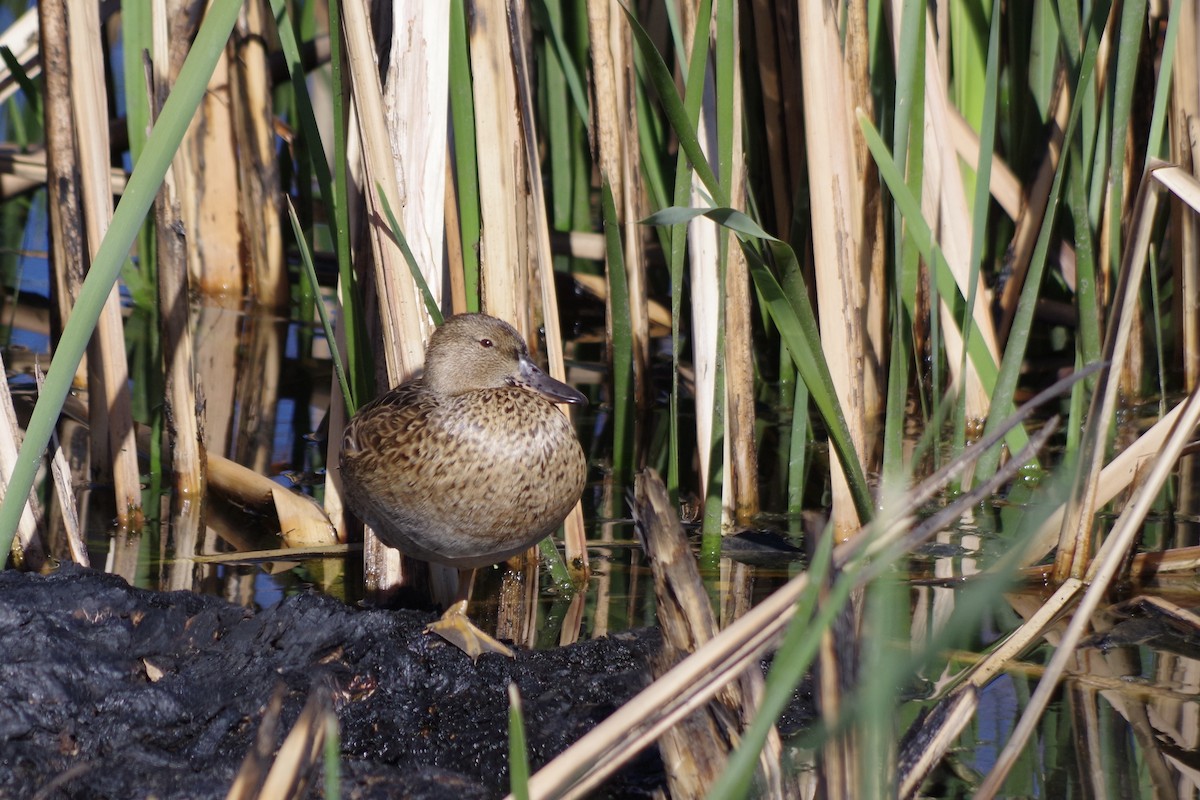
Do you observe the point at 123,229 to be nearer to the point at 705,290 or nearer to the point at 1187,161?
the point at 705,290

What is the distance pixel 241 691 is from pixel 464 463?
833 mm

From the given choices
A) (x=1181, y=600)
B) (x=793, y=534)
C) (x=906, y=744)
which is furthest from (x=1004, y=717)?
(x=793, y=534)

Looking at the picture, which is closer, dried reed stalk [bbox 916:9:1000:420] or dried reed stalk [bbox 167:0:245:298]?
dried reed stalk [bbox 916:9:1000:420]

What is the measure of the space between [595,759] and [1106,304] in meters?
3.66

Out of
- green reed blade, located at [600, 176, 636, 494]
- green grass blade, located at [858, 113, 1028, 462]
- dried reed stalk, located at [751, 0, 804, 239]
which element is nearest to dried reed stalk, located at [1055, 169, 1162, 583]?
green grass blade, located at [858, 113, 1028, 462]

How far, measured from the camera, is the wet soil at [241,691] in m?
2.55

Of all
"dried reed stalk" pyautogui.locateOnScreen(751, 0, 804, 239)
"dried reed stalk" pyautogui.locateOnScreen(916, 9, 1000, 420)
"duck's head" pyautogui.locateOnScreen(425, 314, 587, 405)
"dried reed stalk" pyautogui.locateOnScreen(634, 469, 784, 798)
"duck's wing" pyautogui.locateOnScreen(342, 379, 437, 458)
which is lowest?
"dried reed stalk" pyautogui.locateOnScreen(634, 469, 784, 798)

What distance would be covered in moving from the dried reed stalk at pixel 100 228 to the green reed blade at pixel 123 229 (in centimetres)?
77

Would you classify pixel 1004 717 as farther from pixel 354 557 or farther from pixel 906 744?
pixel 354 557

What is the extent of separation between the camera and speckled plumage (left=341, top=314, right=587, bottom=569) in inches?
128

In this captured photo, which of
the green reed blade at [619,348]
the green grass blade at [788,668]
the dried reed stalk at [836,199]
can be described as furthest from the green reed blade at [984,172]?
the green grass blade at [788,668]

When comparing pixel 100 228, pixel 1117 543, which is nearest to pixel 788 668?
pixel 1117 543

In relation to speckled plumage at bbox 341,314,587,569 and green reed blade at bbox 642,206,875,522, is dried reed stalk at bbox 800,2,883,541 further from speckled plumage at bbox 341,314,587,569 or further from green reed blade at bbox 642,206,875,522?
speckled plumage at bbox 341,314,587,569

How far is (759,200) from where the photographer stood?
5.76 meters
